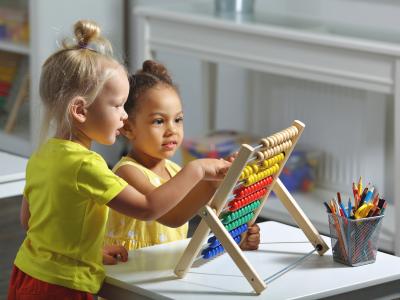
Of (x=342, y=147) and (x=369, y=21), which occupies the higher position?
(x=369, y=21)

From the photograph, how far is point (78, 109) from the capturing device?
6.93ft

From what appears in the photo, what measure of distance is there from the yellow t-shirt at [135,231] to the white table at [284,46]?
4.54 ft

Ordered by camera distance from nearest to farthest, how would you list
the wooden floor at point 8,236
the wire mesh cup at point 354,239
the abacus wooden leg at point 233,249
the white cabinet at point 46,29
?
the abacus wooden leg at point 233,249
the wire mesh cup at point 354,239
the wooden floor at point 8,236
the white cabinet at point 46,29

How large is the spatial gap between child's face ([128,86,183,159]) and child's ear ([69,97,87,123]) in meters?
0.36

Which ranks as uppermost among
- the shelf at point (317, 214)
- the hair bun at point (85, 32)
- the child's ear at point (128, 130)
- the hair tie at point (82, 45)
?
the hair bun at point (85, 32)

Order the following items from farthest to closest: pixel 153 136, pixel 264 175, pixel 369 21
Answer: pixel 369 21, pixel 153 136, pixel 264 175

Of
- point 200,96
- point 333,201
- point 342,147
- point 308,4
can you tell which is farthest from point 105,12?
point 333,201

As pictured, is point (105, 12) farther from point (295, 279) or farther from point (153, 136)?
point (295, 279)

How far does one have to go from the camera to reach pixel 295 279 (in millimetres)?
2127

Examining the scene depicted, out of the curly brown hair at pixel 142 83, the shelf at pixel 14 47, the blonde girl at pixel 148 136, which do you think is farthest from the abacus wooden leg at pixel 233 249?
the shelf at pixel 14 47

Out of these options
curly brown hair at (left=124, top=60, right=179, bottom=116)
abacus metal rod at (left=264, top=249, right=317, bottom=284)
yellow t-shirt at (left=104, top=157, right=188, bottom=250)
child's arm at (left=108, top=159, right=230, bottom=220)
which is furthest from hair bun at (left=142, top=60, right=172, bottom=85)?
abacus metal rod at (left=264, top=249, right=317, bottom=284)

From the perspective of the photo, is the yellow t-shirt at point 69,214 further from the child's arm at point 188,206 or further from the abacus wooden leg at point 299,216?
the abacus wooden leg at point 299,216

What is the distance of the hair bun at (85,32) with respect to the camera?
2.19 meters

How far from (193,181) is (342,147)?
248 centimetres
